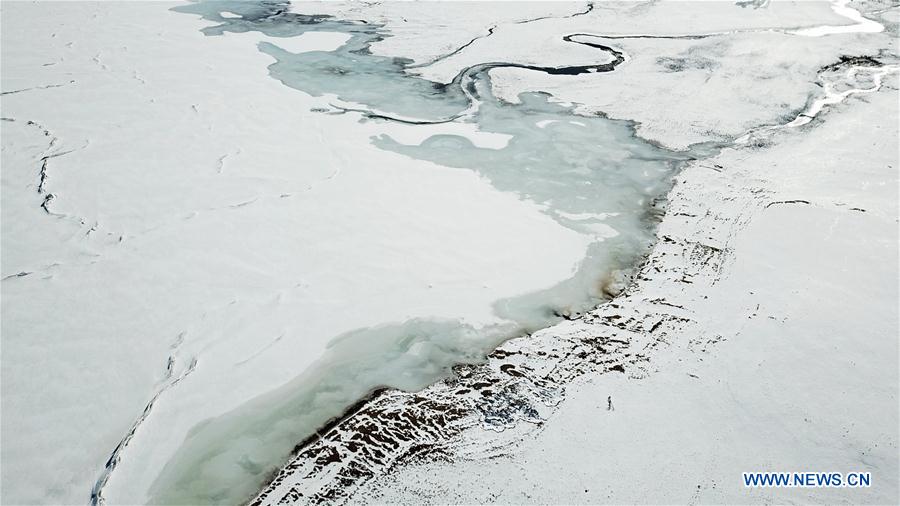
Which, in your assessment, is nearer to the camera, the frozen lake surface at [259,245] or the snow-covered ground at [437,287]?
the snow-covered ground at [437,287]

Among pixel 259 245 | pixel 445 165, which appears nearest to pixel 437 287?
pixel 259 245

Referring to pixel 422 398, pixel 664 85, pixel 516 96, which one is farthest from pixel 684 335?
pixel 664 85

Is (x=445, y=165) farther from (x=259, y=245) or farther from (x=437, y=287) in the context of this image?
(x=259, y=245)

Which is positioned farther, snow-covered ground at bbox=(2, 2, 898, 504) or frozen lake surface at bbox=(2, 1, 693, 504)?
frozen lake surface at bbox=(2, 1, 693, 504)
